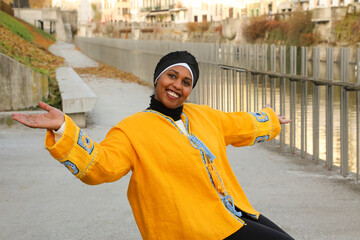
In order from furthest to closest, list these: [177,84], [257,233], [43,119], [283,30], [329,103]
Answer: [283,30] → [329,103] → [177,84] → [257,233] → [43,119]

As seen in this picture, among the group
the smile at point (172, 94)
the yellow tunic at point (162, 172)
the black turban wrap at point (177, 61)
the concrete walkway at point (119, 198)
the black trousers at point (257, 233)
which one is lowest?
the concrete walkway at point (119, 198)

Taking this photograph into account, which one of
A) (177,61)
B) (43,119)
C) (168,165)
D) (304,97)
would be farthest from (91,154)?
(304,97)

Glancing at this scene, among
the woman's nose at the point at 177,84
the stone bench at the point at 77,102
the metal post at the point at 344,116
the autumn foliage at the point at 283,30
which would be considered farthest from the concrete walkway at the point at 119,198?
the autumn foliage at the point at 283,30

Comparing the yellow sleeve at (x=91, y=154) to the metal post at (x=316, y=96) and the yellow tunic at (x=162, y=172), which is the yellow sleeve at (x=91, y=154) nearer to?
the yellow tunic at (x=162, y=172)

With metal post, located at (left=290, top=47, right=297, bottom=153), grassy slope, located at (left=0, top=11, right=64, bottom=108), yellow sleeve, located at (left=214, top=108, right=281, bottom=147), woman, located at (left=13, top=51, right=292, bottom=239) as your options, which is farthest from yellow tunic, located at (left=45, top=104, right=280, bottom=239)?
grassy slope, located at (left=0, top=11, right=64, bottom=108)

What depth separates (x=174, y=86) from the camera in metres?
3.31

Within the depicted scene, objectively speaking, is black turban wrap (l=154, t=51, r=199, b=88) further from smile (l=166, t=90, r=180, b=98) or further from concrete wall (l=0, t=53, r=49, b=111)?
concrete wall (l=0, t=53, r=49, b=111)

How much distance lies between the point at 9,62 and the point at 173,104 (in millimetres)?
7372

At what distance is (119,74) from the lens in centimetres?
2181

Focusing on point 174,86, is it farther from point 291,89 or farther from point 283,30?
point 283,30

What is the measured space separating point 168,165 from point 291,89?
5.25 metres

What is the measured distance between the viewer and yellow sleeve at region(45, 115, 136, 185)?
2947 millimetres

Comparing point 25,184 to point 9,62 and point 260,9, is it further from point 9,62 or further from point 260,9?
point 260,9

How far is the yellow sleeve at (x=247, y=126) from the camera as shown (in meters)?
3.69
